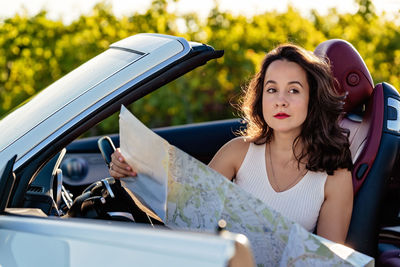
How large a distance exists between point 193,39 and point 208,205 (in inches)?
185

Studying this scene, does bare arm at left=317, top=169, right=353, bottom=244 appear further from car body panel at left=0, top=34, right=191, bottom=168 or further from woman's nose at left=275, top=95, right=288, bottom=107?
car body panel at left=0, top=34, right=191, bottom=168

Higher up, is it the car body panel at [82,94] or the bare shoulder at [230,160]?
the car body panel at [82,94]

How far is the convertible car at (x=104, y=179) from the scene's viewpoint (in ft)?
4.27

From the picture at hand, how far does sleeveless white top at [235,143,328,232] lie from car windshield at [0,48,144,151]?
75 cm

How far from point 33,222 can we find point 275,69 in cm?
116

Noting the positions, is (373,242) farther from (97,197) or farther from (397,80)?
(397,80)

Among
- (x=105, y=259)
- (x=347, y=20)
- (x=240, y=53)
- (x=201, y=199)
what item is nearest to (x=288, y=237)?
(x=201, y=199)

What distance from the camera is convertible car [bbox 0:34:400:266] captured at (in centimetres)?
130

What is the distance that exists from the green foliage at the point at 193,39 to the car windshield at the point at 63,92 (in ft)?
11.9

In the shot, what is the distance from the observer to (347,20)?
6961mm

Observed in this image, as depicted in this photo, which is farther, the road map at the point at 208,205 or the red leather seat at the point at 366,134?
the red leather seat at the point at 366,134

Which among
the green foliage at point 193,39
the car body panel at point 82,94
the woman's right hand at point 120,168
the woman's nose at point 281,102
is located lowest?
the green foliage at point 193,39

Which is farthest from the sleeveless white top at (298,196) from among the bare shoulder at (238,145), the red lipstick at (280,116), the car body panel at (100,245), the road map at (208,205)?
the car body panel at (100,245)

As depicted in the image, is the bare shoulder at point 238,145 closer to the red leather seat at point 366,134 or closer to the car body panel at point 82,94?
the red leather seat at point 366,134
